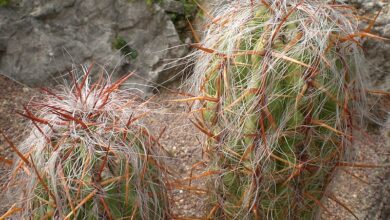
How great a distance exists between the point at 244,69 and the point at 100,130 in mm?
460

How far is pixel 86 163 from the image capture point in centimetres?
125

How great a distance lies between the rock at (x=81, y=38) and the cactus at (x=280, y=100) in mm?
1258

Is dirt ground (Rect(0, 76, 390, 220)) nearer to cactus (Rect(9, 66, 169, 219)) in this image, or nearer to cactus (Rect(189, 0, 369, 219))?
cactus (Rect(189, 0, 369, 219))

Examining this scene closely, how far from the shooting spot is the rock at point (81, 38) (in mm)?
2844

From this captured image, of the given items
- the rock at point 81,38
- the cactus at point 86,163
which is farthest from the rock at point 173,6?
the cactus at point 86,163

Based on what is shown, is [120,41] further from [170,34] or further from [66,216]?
[66,216]

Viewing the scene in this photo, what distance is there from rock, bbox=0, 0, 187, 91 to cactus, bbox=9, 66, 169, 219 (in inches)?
56.7

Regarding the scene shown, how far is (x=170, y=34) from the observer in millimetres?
2988

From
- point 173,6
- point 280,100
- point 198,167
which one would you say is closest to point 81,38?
point 173,6

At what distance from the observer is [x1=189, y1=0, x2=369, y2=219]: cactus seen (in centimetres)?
142

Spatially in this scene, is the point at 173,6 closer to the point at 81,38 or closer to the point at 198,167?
the point at 81,38

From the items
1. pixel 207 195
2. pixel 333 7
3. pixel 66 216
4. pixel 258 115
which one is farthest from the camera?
pixel 207 195

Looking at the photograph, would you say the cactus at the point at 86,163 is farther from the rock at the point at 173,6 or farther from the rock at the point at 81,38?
the rock at the point at 173,6

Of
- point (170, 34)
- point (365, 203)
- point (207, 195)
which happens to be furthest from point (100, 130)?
point (170, 34)
